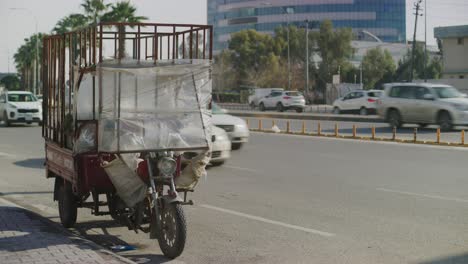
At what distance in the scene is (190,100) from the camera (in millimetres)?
7770

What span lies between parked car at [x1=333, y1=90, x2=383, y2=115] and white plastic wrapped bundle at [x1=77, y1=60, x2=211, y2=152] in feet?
110

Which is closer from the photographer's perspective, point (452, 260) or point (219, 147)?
point (452, 260)

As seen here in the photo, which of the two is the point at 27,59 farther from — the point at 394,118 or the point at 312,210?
the point at 312,210

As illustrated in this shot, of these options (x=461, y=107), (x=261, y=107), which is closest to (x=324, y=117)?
(x=461, y=107)

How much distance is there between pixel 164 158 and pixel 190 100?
0.93m

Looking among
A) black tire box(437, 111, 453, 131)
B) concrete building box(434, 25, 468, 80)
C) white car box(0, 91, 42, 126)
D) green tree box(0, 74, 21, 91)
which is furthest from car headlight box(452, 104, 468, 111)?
green tree box(0, 74, 21, 91)

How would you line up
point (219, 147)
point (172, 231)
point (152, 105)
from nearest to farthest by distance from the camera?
1. point (172, 231)
2. point (152, 105)
3. point (219, 147)

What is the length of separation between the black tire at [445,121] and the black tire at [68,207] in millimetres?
20517

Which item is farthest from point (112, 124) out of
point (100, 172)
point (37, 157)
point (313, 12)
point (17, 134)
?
point (313, 12)

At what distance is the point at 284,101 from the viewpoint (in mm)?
49969

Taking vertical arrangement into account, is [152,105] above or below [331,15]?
below

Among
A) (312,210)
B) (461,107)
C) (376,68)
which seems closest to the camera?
(312,210)

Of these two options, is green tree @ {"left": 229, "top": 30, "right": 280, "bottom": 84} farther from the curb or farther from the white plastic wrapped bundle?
the white plastic wrapped bundle

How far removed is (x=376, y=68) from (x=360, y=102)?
166 ft
